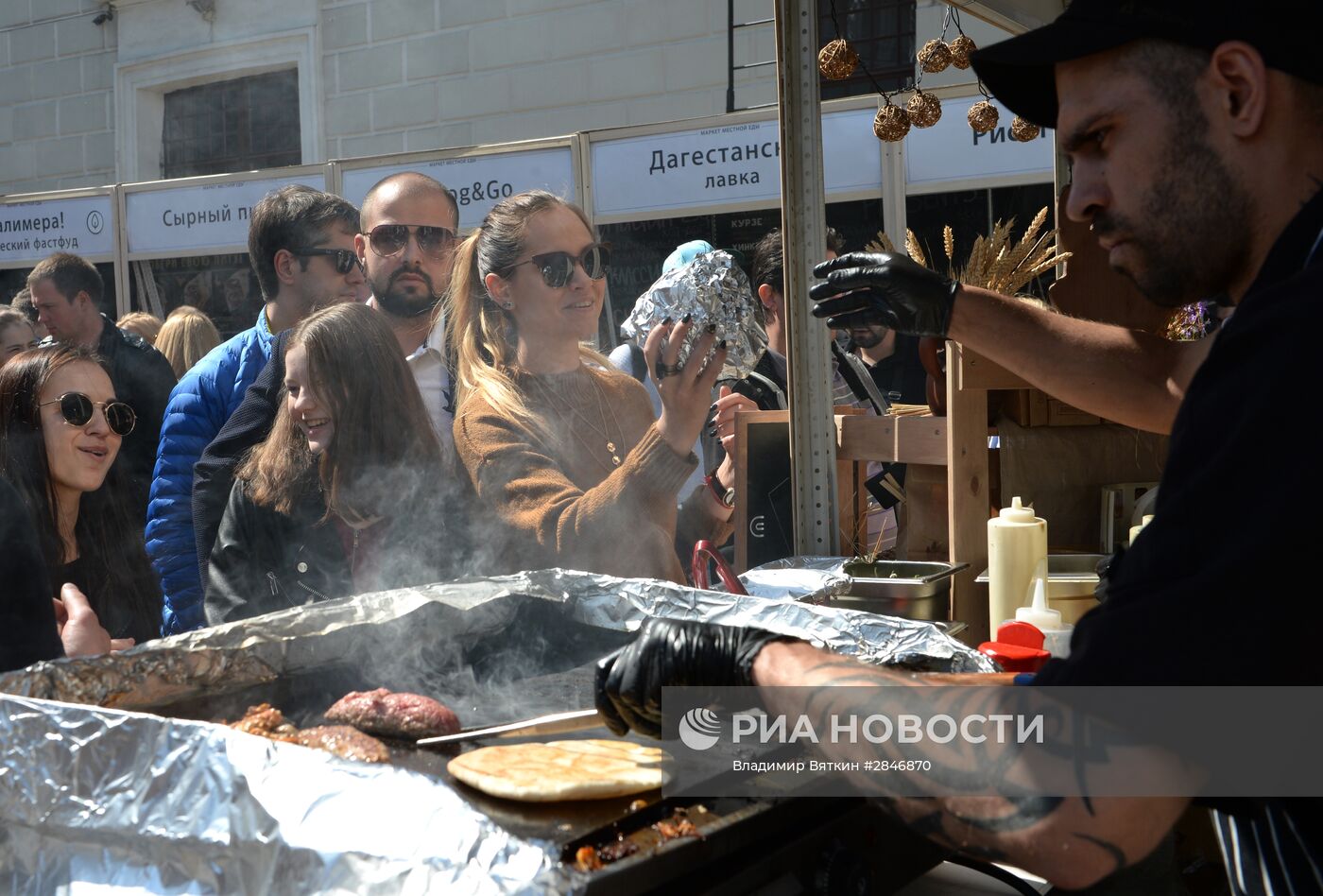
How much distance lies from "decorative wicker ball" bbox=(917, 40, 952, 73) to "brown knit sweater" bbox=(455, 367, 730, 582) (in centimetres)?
130

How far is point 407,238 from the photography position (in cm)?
374

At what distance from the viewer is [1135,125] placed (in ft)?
3.64

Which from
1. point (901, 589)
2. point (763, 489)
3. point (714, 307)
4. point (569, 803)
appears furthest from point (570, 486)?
point (569, 803)

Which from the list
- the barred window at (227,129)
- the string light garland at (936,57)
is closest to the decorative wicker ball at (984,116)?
the string light garland at (936,57)

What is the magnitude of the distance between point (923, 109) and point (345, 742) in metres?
2.37

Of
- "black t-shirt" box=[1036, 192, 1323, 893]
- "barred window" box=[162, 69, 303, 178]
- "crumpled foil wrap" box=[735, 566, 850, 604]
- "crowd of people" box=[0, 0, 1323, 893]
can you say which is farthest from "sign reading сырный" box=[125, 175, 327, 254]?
"black t-shirt" box=[1036, 192, 1323, 893]

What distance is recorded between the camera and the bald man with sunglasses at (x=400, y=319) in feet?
10.2

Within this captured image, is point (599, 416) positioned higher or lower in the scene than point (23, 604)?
higher

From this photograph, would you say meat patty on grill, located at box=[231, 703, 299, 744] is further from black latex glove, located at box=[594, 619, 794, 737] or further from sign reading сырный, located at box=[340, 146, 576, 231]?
sign reading сырный, located at box=[340, 146, 576, 231]

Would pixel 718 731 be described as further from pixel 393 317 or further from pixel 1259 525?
pixel 393 317

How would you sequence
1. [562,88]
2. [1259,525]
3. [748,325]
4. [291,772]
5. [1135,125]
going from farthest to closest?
[562,88] < [748,325] < [291,772] < [1135,125] < [1259,525]

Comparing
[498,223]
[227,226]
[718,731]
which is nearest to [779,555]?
[498,223]

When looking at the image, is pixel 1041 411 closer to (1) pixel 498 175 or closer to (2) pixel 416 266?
(2) pixel 416 266

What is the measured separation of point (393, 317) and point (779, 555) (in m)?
1.55
